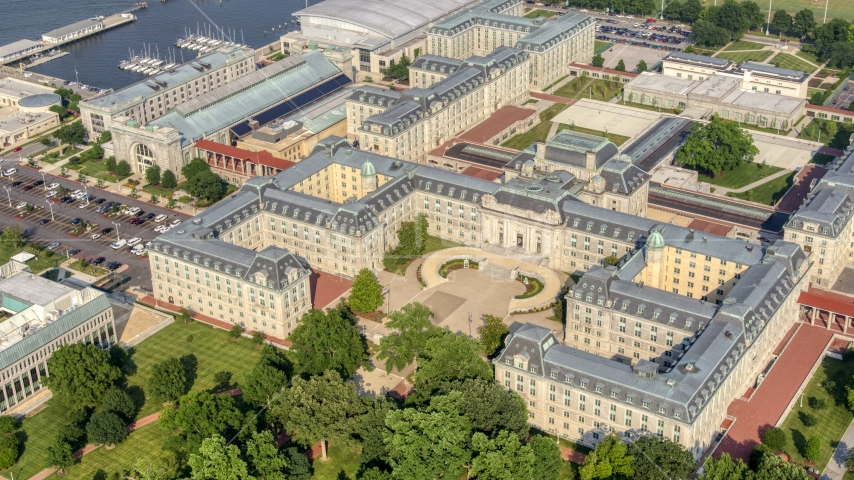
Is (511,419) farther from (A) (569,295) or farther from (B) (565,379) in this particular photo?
(A) (569,295)

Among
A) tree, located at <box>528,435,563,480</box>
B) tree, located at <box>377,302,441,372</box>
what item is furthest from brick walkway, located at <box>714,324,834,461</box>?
tree, located at <box>377,302,441,372</box>

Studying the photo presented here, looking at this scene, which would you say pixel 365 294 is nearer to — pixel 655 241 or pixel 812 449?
pixel 655 241

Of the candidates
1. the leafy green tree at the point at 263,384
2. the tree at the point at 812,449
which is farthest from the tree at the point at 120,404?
the tree at the point at 812,449

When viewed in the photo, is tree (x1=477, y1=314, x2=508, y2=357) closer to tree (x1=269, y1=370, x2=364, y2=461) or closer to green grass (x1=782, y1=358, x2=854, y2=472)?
tree (x1=269, y1=370, x2=364, y2=461)

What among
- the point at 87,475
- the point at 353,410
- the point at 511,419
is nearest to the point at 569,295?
the point at 511,419

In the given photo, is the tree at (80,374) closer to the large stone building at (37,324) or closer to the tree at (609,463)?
the large stone building at (37,324)

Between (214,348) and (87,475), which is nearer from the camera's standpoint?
(87,475)
